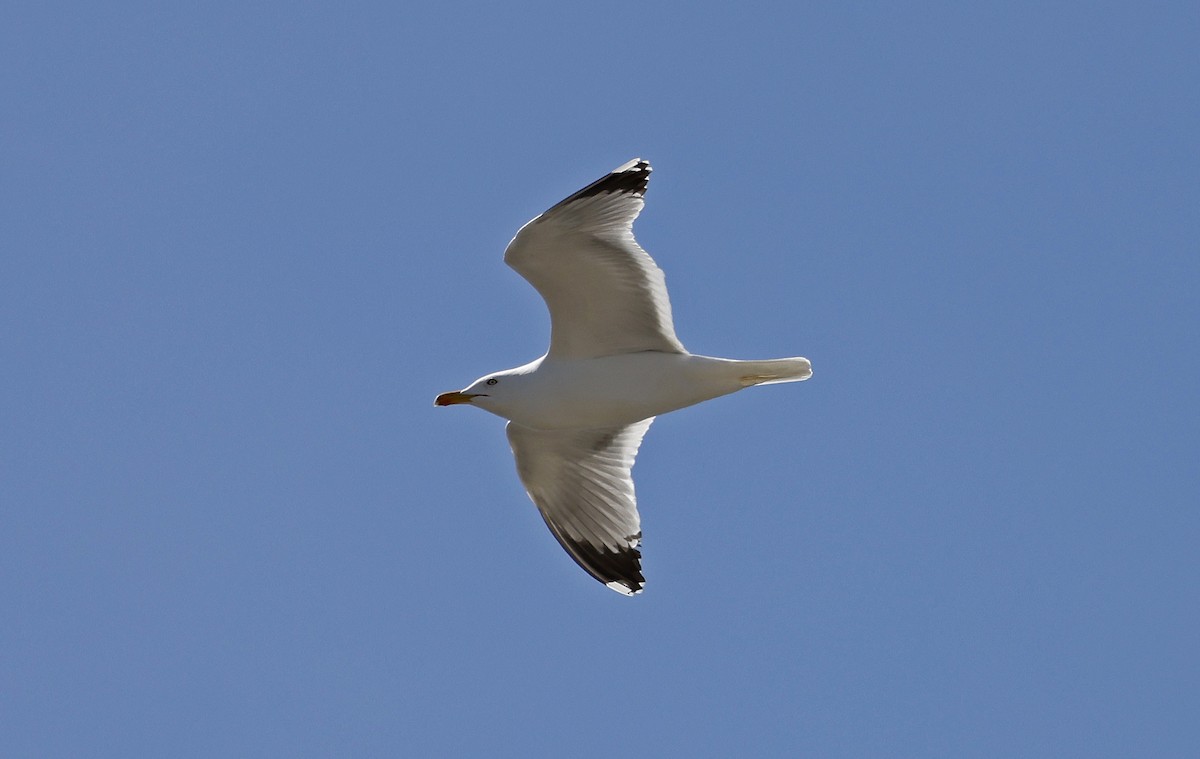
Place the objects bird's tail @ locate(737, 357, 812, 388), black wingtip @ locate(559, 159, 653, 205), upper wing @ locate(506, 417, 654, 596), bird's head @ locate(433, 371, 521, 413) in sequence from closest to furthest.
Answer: black wingtip @ locate(559, 159, 653, 205) → bird's tail @ locate(737, 357, 812, 388) → bird's head @ locate(433, 371, 521, 413) → upper wing @ locate(506, 417, 654, 596)

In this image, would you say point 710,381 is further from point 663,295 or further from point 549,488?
point 549,488

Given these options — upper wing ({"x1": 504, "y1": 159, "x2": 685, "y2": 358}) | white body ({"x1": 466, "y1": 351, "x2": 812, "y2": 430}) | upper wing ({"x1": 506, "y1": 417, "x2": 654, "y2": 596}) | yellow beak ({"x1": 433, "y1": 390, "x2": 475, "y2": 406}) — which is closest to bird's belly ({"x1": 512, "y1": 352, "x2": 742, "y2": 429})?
white body ({"x1": 466, "y1": 351, "x2": 812, "y2": 430})

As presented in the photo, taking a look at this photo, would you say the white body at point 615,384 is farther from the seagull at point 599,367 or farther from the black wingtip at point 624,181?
the black wingtip at point 624,181

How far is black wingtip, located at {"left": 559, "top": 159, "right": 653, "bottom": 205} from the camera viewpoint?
32.9 ft

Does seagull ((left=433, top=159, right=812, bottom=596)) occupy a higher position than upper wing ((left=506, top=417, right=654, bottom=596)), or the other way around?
seagull ((left=433, top=159, right=812, bottom=596))

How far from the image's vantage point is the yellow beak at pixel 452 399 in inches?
419

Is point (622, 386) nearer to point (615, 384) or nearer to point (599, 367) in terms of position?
point (615, 384)

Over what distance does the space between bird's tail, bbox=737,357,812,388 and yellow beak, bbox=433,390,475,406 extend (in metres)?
1.74

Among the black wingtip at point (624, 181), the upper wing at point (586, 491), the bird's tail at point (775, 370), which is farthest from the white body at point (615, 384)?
the black wingtip at point (624, 181)

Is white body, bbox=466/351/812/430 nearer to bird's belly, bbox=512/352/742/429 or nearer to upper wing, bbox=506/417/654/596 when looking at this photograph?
bird's belly, bbox=512/352/742/429

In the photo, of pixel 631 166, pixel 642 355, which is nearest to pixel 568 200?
pixel 631 166

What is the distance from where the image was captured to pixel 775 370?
10352 mm

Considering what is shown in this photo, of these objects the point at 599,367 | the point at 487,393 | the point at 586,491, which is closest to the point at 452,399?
the point at 487,393

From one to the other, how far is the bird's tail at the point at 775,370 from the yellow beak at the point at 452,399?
1.74 metres
